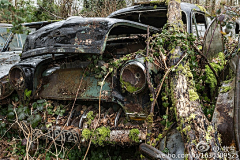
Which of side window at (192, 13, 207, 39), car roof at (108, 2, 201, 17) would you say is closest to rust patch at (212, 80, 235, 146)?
side window at (192, 13, 207, 39)

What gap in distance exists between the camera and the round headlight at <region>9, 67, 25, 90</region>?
2568 millimetres

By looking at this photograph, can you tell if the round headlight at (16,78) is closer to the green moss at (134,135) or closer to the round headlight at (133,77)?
the round headlight at (133,77)

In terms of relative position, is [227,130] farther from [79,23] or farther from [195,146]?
[79,23]

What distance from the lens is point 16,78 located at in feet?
8.54

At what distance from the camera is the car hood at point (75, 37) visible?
6.85 feet

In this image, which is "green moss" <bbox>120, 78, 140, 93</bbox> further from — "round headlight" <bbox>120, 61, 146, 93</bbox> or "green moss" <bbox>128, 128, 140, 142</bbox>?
"green moss" <bbox>128, 128, 140, 142</bbox>

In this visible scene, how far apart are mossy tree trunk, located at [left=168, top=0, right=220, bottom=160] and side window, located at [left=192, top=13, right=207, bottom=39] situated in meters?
1.48

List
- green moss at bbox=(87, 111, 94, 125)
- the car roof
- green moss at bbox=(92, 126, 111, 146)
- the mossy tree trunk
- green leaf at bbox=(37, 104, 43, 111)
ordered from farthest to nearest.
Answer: the car roof
green leaf at bbox=(37, 104, 43, 111)
green moss at bbox=(87, 111, 94, 125)
green moss at bbox=(92, 126, 111, 146)
the mossy tree trunk

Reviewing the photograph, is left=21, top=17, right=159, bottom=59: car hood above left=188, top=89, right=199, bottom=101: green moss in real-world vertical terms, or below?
above

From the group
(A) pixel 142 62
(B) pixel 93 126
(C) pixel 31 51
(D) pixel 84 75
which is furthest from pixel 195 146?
(C) pixel 31 51

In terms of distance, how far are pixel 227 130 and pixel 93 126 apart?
134 centimetres

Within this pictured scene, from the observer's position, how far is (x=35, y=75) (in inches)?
103

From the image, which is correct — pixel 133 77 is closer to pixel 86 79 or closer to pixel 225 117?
pixel 86 79

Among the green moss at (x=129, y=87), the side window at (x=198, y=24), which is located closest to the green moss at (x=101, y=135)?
the green moss at (x=129, y=87)
